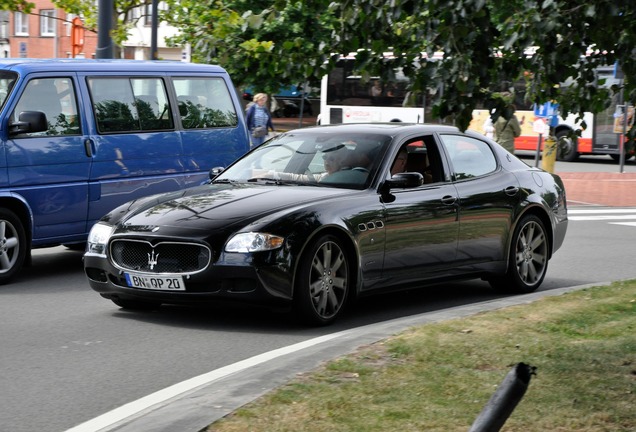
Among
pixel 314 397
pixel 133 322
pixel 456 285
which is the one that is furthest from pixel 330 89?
pixel 314 397

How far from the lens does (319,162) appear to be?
388 inches

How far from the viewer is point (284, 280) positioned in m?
8.59

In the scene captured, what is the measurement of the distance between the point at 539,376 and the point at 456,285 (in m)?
5.05

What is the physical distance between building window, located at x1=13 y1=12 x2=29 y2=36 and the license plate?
69.7 meters

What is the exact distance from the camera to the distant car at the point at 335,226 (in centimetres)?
862

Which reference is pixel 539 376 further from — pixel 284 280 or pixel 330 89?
pixel 330 89

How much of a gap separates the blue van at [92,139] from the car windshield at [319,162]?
5.95 feet

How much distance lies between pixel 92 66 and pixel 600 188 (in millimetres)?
17443

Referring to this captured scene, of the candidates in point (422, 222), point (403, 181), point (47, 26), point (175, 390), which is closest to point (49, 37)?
point (47, 26)

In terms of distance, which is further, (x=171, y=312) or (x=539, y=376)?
(x=171, y=312)

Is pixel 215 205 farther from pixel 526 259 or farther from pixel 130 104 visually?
pixel 130 104

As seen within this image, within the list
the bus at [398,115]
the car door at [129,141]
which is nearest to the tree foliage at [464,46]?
the car door at [129,141]

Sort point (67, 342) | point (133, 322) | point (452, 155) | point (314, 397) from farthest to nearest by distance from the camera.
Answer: point (452, 155)
point (133, 322)
point (67, 342)
point (314, 397)

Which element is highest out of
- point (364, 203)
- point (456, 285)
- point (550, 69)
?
point (550, 69)
